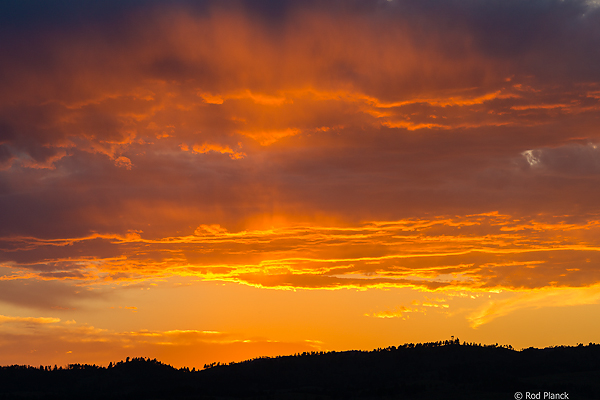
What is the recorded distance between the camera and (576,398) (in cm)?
18888

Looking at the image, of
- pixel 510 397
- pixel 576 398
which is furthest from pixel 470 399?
pixel 576 398

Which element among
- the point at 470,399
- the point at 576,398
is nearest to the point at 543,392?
the point at 576,398

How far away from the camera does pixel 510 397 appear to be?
186 m

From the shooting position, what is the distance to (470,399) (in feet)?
641

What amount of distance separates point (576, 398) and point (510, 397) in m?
22.8

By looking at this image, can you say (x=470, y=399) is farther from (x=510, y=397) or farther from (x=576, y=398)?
(x=576, y=398)

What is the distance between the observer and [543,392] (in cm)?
19775

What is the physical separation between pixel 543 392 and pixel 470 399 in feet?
85.1

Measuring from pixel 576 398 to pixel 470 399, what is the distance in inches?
1320

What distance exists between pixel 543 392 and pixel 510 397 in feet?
64.1

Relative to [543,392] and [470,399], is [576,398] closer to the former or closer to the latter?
[543,392]

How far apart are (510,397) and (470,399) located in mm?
14211
